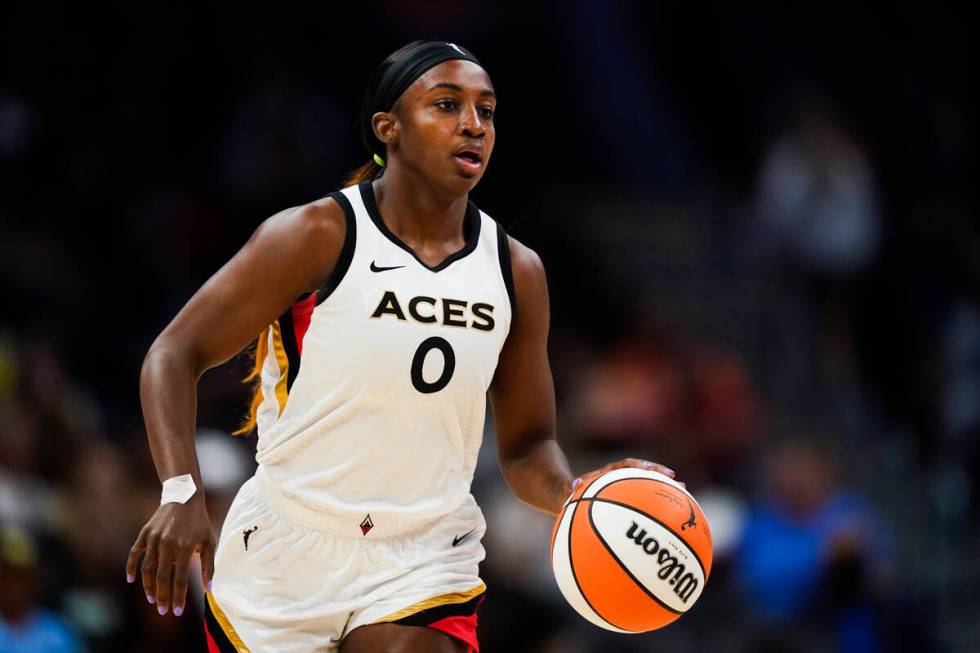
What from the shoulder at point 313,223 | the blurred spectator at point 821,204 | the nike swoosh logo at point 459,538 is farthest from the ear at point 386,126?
the blurred spectator at point 821,204

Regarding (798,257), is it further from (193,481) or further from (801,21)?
(193,481)

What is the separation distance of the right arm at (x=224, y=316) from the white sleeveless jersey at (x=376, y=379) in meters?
0.09

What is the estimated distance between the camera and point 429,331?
4.68 metres

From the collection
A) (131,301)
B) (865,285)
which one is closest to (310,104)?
(131,301)

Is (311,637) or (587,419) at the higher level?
(311,637)

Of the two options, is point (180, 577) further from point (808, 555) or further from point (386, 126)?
point (808, 555)

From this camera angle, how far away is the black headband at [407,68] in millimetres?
4895

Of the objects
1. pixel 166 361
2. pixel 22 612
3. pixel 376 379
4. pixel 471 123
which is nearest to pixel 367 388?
pixel 376 379

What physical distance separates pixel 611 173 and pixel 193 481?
946 cm

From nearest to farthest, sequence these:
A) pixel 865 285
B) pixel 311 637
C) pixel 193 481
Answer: pixel 193 481
pixel 311 637
pixel 865 285

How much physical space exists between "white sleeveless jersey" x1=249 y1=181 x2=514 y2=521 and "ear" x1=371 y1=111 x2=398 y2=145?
28cm

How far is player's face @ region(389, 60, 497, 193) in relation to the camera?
15.8 feet

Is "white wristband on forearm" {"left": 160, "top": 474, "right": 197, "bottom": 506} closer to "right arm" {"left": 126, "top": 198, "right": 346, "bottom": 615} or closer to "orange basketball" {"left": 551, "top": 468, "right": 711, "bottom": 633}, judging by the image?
"right arm" {"left": 126, "top": 198, "right": 346, "bottom": 615}

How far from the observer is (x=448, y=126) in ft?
15.8
